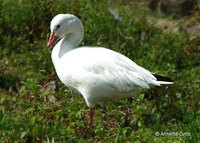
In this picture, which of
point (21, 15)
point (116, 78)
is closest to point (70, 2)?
point (21, 15)

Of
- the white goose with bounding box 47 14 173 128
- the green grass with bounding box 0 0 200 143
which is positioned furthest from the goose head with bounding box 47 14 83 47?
the green grass with bounding box 0 0 200 143

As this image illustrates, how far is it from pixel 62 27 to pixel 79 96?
986mm

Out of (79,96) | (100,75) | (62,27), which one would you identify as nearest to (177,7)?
(79,96)

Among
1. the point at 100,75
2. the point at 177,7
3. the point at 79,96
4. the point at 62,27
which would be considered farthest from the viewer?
the point at 177,7

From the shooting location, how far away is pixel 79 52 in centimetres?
553

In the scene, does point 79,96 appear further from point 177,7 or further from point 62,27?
point 177,7

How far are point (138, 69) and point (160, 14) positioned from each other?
11.4 ft

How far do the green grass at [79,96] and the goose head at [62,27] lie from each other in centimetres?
72

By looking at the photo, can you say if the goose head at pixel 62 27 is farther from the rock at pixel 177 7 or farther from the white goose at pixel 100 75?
the rock at pixel 177 7

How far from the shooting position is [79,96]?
6.26 metres

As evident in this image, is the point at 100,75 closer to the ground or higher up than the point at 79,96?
higher up

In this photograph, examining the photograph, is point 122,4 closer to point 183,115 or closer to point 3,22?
point 3,22

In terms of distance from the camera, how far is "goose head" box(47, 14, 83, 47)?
227 inches

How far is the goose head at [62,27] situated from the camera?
578 cm
